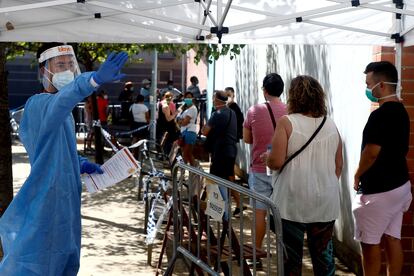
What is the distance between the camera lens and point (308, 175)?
17.2 ft

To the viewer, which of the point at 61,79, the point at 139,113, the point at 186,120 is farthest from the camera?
the point at 139,113

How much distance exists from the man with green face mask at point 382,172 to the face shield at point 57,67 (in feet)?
→ 7.02

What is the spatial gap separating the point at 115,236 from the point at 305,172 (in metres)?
4.31

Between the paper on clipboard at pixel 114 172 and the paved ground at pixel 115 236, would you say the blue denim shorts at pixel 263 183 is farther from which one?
the paper on clipboard at pixel 114 172

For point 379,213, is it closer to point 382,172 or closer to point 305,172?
point 382,172

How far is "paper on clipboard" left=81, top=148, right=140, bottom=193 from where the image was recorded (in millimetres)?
5113

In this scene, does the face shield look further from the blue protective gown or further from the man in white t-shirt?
the man in white t-shirt

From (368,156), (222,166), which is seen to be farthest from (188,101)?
(368,156)

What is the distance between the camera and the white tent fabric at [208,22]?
5801 mm

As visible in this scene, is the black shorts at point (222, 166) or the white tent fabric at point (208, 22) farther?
the black shorts at point (222, 166)

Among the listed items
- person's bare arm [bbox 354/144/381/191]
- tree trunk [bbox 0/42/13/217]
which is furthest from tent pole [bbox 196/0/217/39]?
tree trunk [bbox 0/42/13/217]

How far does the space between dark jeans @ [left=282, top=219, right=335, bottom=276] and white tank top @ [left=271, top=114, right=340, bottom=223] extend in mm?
64

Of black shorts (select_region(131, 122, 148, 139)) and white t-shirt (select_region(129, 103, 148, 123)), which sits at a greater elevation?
white t-shirt (select_region(129, 103, 148, 123))

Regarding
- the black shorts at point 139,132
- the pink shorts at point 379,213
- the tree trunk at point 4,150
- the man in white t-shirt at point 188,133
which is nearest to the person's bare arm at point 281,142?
the pink shorts at point 379,213
